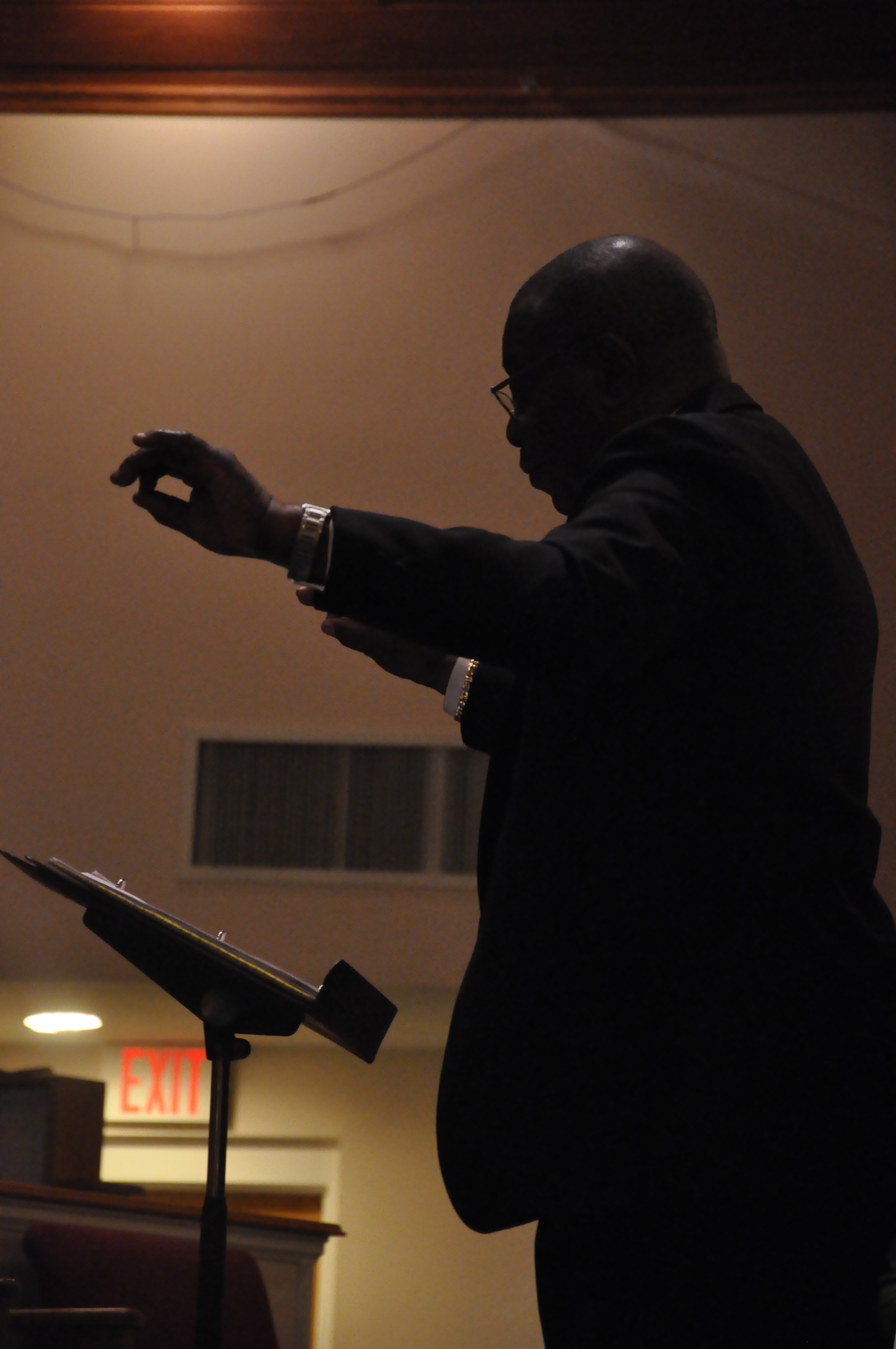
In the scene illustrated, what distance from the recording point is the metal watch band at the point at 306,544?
3.07 ft

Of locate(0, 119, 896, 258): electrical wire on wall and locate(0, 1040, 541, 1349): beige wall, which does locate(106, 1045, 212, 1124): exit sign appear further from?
locate(0, 119, 896, 258): electrical wire on wall

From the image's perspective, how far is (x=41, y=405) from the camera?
189 inches

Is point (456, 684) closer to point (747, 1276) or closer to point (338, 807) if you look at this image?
point (747, 1276)

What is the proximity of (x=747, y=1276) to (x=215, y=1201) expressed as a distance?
96 centimetres

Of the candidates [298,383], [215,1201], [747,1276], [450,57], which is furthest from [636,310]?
[450,57]

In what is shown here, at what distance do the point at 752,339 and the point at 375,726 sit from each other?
1.74m

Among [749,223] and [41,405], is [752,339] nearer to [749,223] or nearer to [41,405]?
[749,223]

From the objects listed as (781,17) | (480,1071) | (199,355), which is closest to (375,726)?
(199,355)

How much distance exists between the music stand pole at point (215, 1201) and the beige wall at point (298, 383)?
A: 8.76 feet

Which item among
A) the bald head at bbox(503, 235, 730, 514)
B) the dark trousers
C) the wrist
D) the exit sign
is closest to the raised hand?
the wrist

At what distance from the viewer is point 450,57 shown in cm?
501

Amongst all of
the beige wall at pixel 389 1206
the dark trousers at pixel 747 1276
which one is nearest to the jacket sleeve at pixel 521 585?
the dark trousers at pixel 747 1276

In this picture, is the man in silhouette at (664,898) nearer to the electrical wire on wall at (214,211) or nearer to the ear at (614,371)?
the ear at (614,371)

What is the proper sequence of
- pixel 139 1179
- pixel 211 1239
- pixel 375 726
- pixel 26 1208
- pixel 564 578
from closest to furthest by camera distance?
pixel 564 578, pixel 211 1239, pixel 26 1208, pixel 375 726, pixel 139 1179
